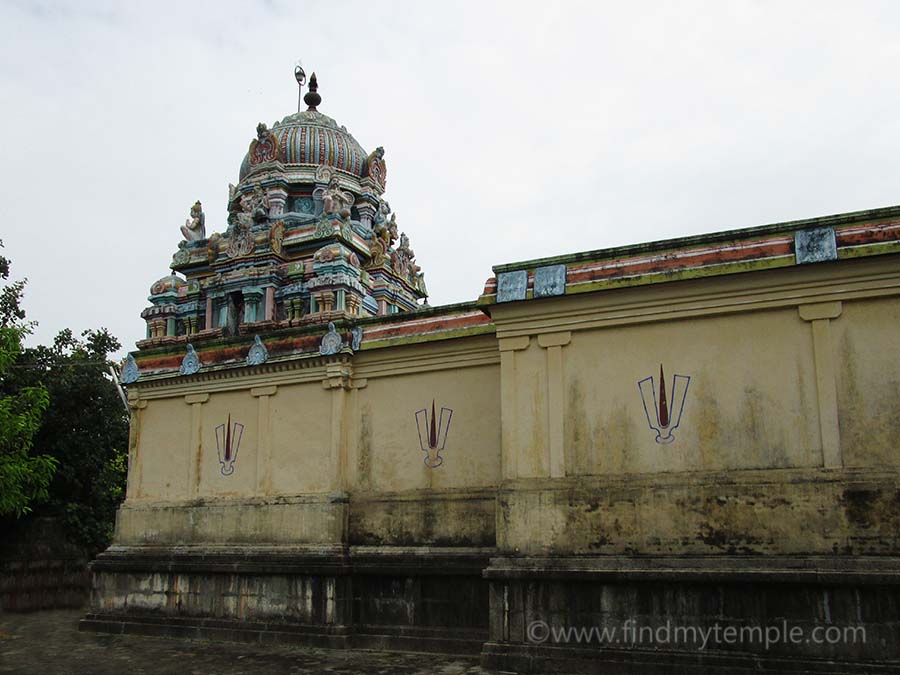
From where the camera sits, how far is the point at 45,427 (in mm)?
23234

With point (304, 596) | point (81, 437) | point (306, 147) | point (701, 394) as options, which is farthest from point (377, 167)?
point (701, 394)

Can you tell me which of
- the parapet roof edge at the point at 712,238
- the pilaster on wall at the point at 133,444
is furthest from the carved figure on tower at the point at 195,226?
the parapet roof edge at the point at 712,238

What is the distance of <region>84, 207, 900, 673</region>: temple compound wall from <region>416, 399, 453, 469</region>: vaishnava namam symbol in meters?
0.04

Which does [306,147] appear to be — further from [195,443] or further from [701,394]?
[701,394]

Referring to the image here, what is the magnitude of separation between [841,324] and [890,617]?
3.59 m

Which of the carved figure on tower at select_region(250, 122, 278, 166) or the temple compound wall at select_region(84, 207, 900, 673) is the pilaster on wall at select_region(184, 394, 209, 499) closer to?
the temple compound wall at select_region(84, 207, 900, 673)

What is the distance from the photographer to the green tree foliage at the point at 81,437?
23.0 m

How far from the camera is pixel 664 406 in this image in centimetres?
1141

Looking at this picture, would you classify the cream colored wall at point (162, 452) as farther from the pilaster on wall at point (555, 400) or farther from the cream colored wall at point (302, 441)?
the pilaster on wall at point (555, 400)

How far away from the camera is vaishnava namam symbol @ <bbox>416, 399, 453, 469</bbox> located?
1413cm

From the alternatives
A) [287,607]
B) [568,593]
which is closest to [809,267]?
[568,593]

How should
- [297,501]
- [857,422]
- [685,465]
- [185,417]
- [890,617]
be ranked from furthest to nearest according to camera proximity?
[185,417], [297,501], [685,465], [857,422], [890,617]

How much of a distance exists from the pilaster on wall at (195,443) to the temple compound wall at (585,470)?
0.36 m

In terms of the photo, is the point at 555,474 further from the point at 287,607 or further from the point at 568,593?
the point at 287,607
